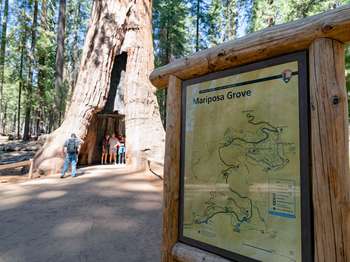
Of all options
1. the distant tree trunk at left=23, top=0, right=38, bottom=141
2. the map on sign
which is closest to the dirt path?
the map on sign

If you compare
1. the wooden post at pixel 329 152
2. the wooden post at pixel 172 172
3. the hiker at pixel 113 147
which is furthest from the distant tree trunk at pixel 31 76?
the wooden post at pixel 329 152

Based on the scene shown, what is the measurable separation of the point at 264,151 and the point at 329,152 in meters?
0.42

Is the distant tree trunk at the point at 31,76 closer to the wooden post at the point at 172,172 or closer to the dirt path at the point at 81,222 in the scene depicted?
the dirt path at the point at 81,222

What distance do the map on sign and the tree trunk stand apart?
8179 mm

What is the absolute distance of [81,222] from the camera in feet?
15.3

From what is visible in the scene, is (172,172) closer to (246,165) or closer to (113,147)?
(246,165)

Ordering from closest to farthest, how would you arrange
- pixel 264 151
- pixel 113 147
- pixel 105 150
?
pixel 264 151
pixel 113 147
pixel 105 150

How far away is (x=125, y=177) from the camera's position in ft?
27.8

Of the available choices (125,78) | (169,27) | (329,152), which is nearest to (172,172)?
(329,152)

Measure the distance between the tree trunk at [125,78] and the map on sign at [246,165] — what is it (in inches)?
322

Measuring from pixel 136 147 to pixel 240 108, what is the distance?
8629 millimetres

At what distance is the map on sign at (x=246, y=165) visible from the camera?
5.98ft

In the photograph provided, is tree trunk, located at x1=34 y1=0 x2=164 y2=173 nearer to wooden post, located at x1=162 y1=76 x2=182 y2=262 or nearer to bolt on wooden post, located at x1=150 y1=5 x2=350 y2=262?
wooden post, located at x1=162 y1=76 x2=182 y2=262

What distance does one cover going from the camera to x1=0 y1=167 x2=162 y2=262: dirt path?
11.8 feet
